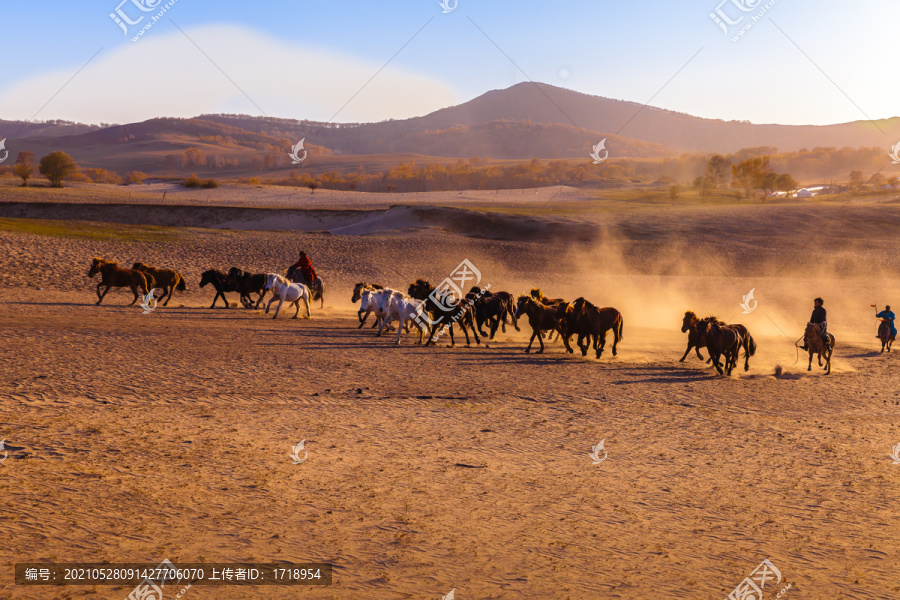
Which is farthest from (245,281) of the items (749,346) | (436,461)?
(436,461)

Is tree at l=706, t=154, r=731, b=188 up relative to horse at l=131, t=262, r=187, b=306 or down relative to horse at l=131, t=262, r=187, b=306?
up

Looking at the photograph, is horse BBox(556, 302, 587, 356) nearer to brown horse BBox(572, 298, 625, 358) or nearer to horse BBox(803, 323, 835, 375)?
brown horse BBox(572, 298, 625, 358)

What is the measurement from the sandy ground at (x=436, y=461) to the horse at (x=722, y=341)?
0.51 meters

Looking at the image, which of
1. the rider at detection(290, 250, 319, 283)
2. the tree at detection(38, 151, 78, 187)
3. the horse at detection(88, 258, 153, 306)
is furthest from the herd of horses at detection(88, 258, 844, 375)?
the tree at detection(38, 151, 78, 187)

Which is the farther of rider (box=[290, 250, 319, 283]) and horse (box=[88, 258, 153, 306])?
rider (box=[290, 250, 319, 283])

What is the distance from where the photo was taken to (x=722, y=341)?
17.0m

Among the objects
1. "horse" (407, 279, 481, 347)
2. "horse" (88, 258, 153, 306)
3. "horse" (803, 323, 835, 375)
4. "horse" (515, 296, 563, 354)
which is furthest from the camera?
"horse" (88, 258, 153, 306)

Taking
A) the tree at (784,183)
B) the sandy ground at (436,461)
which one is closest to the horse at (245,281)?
the sandy ground at (436,461)

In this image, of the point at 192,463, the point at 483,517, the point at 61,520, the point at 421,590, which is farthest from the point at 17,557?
the point at 483,517

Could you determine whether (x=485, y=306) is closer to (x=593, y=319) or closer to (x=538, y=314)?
(x=538, y=314)

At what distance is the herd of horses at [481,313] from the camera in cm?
1795

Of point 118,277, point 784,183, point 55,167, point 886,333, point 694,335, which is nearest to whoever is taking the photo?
point 694,335

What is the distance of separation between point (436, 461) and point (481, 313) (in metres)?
12.0

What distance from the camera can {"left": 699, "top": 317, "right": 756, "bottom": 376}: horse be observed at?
55.9 ft
